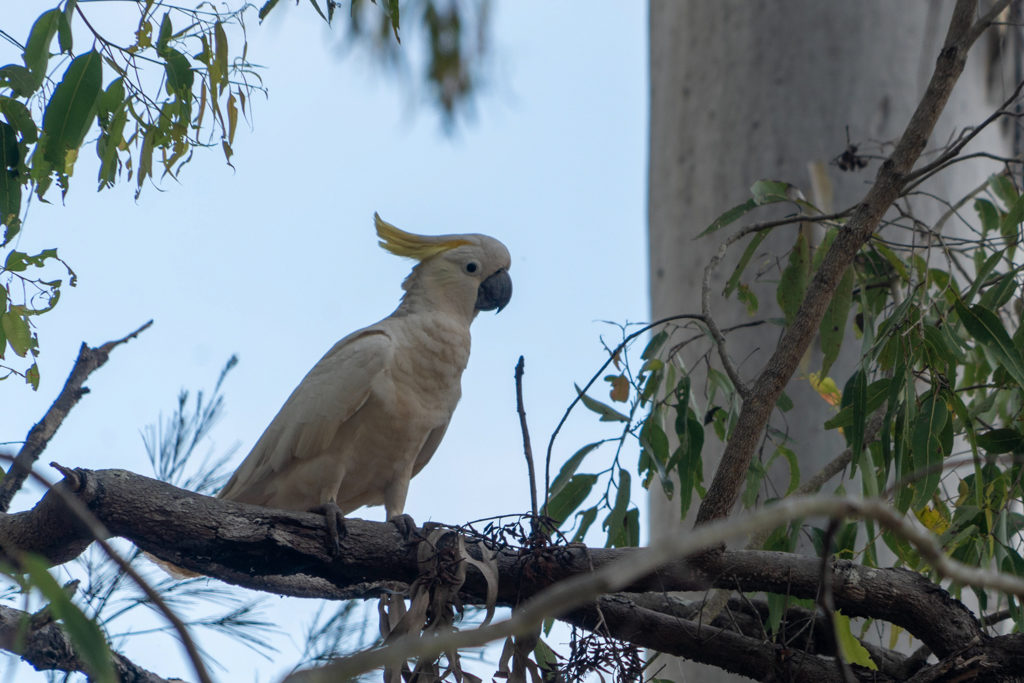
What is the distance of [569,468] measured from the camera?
1896 millimetres

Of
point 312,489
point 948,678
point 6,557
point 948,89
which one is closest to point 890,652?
point 948,678

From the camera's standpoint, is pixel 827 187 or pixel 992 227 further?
pixel 827 187

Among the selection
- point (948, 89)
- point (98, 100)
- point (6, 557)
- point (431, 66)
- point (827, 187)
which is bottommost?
point (6, 557)

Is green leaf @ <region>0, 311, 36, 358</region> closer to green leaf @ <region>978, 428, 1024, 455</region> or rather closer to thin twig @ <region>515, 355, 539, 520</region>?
thin twig @ <region>515, 355, 539, 520</region>

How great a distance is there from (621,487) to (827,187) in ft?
4.66

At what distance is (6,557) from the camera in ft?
4.70

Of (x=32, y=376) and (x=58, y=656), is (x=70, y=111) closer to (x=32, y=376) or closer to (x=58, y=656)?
(x=32, y=376)

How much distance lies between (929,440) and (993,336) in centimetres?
19

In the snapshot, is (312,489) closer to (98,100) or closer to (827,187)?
(98,100)

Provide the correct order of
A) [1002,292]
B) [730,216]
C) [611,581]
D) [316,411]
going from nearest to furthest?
1. [611,581]
2. [1002,292]
3. [730,216]
4. [316,411]

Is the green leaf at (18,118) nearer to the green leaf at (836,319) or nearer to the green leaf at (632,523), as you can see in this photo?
the green leaf at (632,523)

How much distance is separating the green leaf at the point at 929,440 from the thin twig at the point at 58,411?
1.33 m

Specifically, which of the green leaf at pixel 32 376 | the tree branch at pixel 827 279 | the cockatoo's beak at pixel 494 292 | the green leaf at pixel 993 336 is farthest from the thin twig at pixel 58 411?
the green leaf at pixel 993 336

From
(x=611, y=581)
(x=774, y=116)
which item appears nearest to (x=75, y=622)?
(x=611, y=581)
